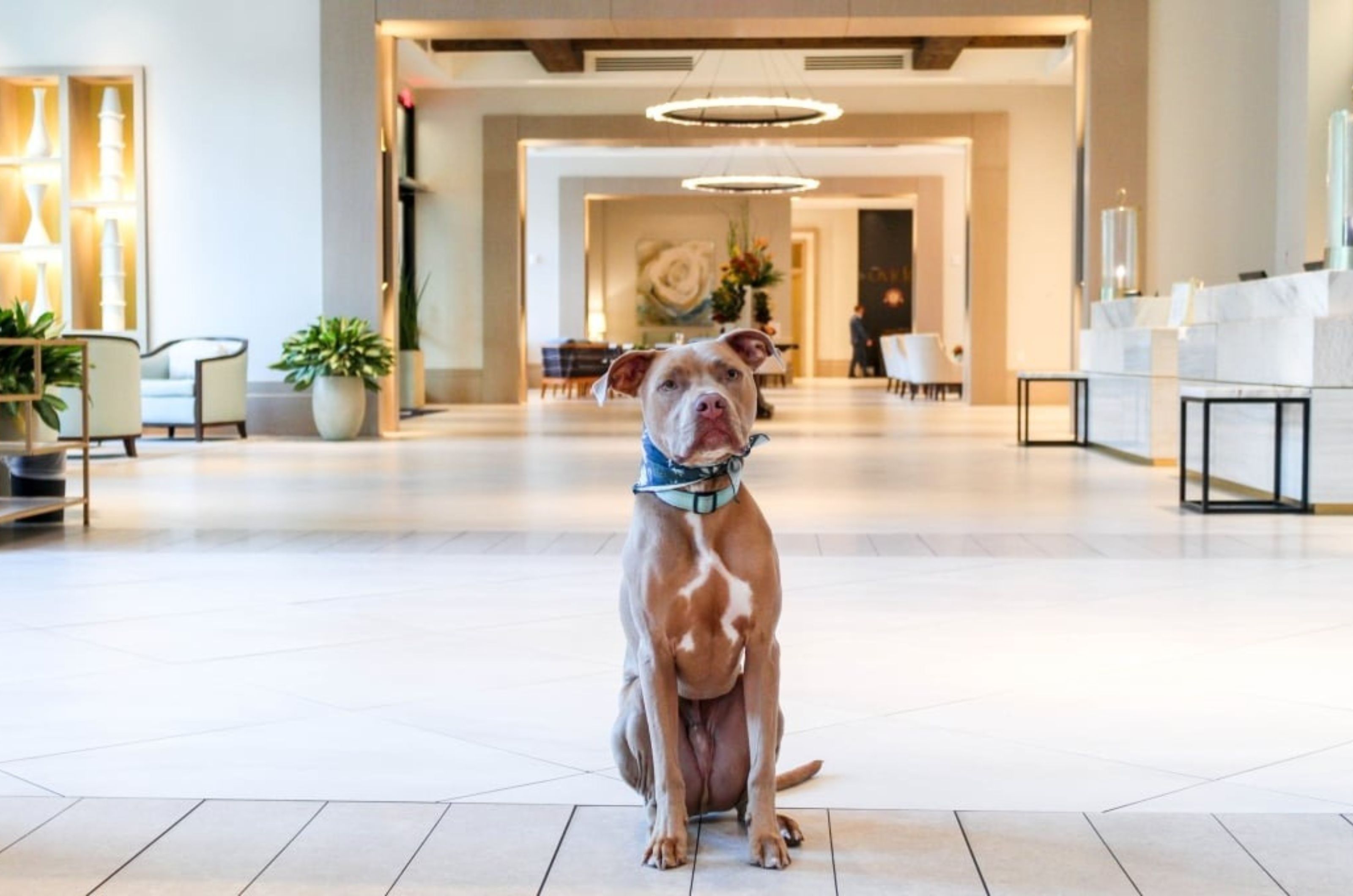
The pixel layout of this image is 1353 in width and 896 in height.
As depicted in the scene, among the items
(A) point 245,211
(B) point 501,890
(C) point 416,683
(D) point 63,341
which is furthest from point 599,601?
(A) point 245,211

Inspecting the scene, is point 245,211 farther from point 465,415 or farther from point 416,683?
point 416,683

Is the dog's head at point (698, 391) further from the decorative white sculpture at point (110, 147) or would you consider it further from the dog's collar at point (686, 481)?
the decorative white sculpture at point (110, 147)

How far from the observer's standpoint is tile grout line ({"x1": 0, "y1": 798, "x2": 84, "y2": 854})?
7.95ft

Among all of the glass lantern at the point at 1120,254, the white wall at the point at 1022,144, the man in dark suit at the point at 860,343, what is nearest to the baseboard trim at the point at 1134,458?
the glass lantern at the point at 1120,254

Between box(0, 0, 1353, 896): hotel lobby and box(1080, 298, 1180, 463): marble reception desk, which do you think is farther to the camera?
box(1080, 298, 1180, 463): marble reception desk

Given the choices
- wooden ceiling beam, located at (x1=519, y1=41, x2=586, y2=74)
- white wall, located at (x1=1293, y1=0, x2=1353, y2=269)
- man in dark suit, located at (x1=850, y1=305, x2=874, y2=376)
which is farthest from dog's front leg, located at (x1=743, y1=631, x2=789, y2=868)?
man in dark suit, located at (x1=850, y1=305, x2=874, y2=376)

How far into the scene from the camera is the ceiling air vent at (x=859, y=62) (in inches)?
730

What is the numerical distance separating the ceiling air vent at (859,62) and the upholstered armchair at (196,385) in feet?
25.3

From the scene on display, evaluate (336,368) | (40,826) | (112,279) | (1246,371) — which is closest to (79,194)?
(112,279)

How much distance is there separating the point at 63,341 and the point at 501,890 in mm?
5537

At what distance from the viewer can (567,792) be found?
2.72 m

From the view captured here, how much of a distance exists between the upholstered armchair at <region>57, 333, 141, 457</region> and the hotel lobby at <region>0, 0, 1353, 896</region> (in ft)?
0.12

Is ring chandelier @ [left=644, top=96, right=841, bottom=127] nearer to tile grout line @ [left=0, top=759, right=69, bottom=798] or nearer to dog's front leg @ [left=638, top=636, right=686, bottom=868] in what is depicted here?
tile grout line @ [left=0, top=759, right=69, bottom=798]

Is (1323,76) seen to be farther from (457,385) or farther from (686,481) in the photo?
(457,385)
